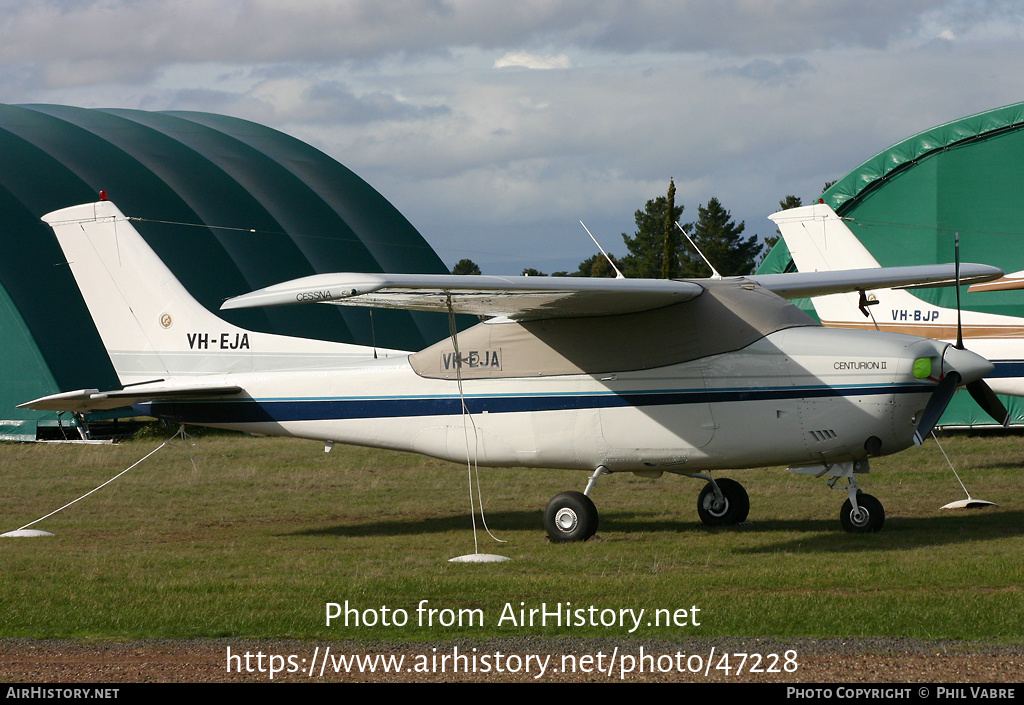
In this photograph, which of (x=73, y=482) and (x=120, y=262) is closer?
(x=120, y=262)

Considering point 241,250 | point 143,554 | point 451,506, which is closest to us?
point 143,554

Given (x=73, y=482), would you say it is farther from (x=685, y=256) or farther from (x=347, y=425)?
(x=685, y=256)

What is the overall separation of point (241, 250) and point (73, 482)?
13669 millimetres

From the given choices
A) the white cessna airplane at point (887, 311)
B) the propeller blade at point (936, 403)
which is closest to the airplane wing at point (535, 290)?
the propeller blade at point (936, 403)

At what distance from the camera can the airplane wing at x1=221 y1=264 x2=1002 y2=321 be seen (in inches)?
339

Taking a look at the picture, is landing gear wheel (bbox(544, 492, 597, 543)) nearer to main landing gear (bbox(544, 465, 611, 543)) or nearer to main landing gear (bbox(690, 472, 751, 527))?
main landing gear (bbox(544, 465, 611, 543))

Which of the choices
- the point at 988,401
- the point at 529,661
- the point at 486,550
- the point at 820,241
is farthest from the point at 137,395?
the point at 820,241

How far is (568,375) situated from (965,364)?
393 centimetres

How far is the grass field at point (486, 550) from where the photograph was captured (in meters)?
7.46

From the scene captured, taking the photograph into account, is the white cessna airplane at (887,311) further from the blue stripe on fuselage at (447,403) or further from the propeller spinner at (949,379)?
the blue stripe on fuselage at (447,403)

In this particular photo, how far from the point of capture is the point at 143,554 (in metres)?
11.0

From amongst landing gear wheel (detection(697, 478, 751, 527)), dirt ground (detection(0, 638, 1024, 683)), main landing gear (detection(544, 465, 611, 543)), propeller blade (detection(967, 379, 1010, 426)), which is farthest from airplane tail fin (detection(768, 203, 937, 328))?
dirt ground (detection(0, 638, 1024, 683))

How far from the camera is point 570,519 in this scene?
1138 cm

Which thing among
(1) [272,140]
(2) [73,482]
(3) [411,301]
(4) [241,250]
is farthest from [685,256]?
(3) [411,301]
